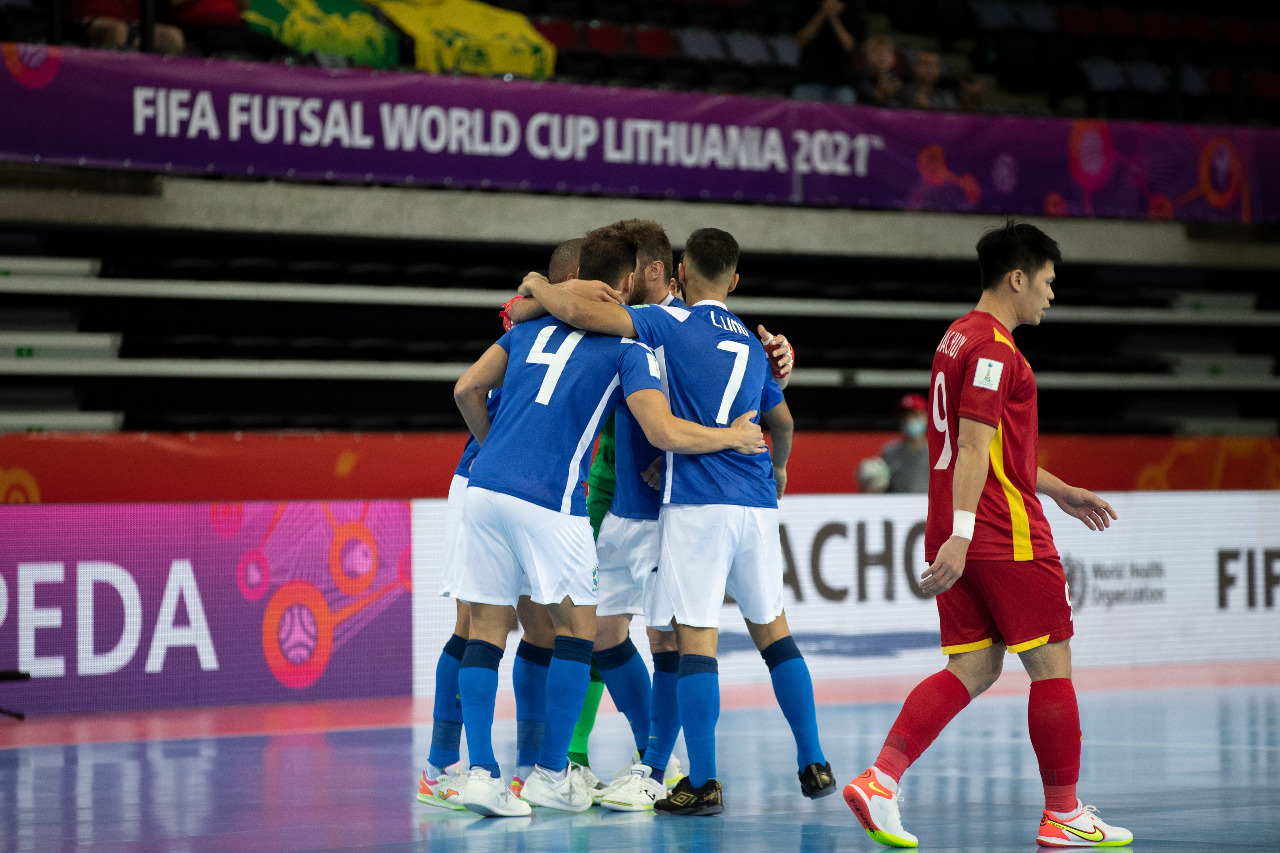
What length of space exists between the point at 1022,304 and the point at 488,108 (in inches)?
288

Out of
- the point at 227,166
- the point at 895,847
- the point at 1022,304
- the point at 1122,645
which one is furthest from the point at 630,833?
the point at 227,166

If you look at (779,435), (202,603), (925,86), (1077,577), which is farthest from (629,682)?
(925,86)

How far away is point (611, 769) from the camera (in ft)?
19.5

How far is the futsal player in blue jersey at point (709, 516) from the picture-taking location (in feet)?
15.8

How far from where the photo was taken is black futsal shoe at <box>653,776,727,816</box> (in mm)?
4875

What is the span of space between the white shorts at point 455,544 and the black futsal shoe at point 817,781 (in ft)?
4.23

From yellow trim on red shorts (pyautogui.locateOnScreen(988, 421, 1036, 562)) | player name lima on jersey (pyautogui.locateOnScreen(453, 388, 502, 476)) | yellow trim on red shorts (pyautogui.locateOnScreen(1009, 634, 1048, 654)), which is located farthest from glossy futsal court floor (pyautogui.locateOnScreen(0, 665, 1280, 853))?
player name lima on jersey (pyautogui.locateOnScreen(453, 388, 502, 476))

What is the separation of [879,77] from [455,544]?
8.90 meters

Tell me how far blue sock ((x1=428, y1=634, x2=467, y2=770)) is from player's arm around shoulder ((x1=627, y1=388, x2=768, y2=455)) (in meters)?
1.09

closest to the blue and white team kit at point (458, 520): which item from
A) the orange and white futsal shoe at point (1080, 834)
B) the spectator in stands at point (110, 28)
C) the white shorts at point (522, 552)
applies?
the white shorts at point (522, 552)

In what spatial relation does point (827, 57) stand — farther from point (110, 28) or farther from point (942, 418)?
point (942, 418)

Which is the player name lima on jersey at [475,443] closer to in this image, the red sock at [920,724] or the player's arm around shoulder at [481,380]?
the player's arm around shoulder at [481,380]

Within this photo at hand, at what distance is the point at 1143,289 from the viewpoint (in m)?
14.8

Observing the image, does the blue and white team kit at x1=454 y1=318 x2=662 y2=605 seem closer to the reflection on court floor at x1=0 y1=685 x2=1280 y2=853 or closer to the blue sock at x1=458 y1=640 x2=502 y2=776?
the blue sock at x1=458 y1=640 x2=502 y2=776
